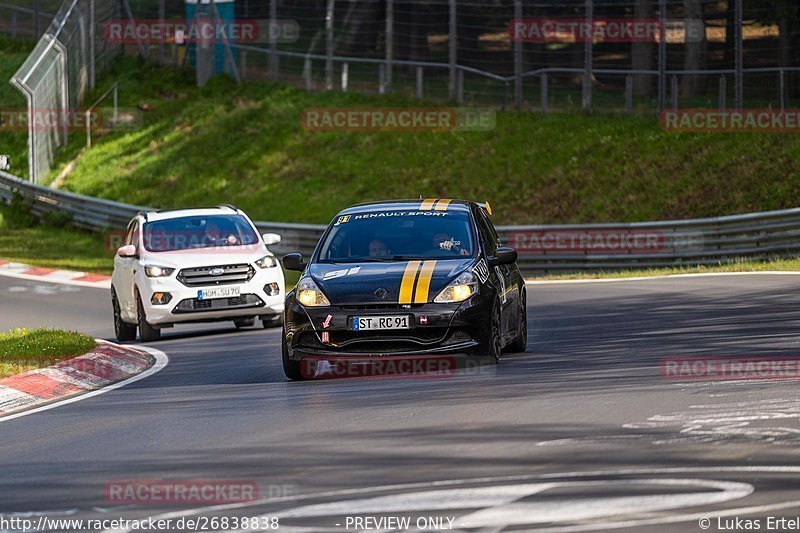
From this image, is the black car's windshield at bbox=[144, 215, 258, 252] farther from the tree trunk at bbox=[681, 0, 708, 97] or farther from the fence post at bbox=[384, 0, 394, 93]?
the fence post at bbox=[384, 0, 394, 93]

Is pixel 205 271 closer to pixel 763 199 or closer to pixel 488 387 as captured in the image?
pixel 488 387

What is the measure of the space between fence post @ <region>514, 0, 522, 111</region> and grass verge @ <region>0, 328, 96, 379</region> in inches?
797

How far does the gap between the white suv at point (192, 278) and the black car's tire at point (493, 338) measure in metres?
6.42

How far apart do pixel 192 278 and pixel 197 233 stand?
129cm

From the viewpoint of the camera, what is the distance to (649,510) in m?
7.34

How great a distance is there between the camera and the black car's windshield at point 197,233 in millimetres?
20500

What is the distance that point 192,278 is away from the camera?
1962 cm

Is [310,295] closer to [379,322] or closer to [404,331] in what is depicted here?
[379,322]

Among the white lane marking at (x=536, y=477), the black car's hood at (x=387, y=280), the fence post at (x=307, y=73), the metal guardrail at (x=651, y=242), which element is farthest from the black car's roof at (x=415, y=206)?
the fence post at (x=307, y=73)

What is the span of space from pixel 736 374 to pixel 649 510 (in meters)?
5.18

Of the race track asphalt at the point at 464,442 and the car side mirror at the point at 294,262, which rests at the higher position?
the car side mirror at the point at 294,262

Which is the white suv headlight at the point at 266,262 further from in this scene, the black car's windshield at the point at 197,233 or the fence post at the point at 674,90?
the fence post at the point at 674,90

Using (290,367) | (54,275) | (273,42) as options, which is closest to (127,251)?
(290,367)

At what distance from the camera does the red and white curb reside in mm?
29891
